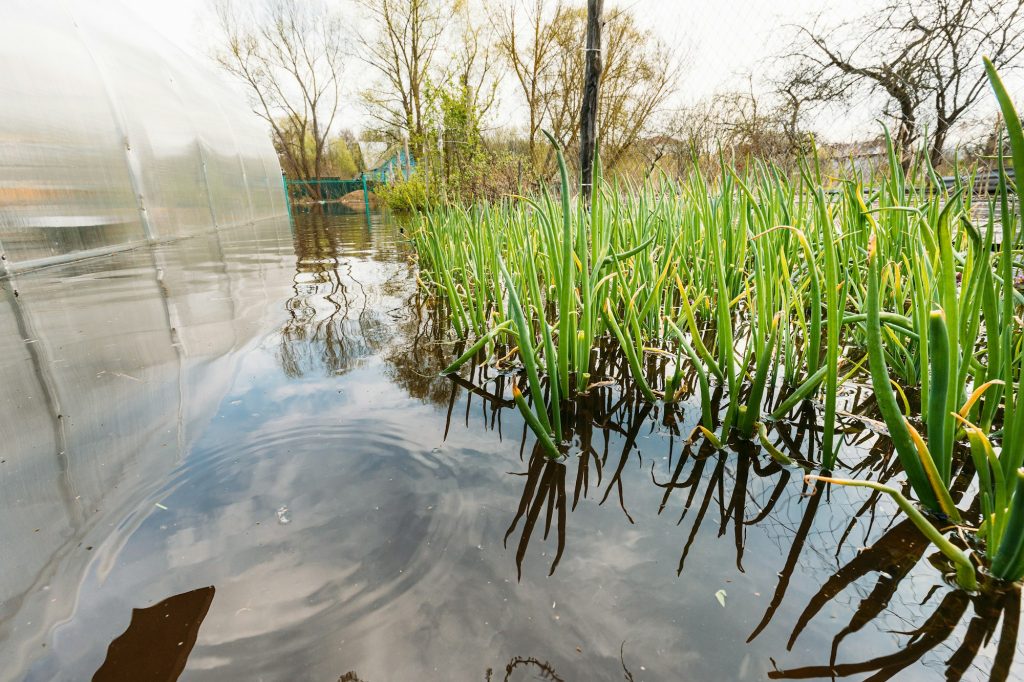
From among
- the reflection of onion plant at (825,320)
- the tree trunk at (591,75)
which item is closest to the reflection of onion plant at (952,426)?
the reflection of onion plant at (825,320)

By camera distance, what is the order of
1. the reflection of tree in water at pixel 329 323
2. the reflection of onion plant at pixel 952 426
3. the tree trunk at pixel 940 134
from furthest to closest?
1. the tree trunk at pixel 940 134
2. the reflection of tree in water at pixel 329 323
3. the reflection of onion plant at pixel 952 426

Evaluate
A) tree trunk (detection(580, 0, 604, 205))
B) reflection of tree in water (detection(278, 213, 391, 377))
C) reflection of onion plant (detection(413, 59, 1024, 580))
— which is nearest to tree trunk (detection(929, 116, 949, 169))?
reflection of onion plant (detection(413, 59, 1024, 580))

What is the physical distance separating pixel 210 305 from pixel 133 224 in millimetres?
2576

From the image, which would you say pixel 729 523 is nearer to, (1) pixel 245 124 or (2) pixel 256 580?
(2) pixel 256 580

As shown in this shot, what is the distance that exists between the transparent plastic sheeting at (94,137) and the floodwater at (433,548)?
256cm

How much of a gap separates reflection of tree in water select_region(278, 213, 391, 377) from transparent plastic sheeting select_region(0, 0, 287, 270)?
5.21ft

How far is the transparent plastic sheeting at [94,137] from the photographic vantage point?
2.94 m

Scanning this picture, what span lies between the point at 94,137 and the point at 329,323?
3.26 meters

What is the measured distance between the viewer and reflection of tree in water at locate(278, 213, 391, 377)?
5.08 ft

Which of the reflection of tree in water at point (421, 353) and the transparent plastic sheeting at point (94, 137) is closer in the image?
the reflection of tree in water at point (421, 353)

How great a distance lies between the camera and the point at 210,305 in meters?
2.31

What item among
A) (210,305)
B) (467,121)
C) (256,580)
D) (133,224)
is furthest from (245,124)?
(256,580)

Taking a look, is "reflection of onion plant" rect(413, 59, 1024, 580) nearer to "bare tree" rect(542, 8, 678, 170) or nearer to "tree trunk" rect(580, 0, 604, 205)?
"tree trunk" rect(580, 0, 604, 205)

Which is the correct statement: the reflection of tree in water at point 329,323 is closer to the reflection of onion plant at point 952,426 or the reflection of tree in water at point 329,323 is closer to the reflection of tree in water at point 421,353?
the reflection of tree in water at point 421,353
